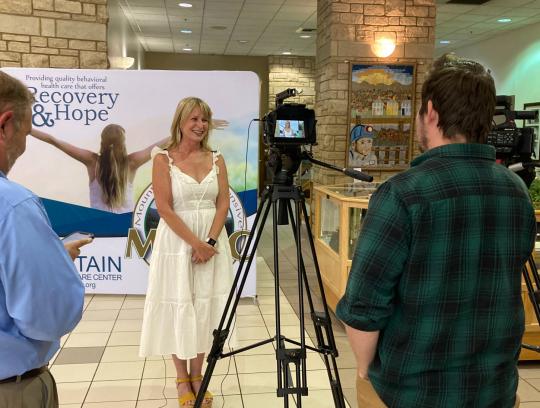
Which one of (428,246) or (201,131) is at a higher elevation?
(201,131)

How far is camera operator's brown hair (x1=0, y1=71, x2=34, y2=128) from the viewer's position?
109 cm

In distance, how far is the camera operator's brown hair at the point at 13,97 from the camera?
1.09 meters

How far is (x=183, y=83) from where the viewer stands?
12.9 ft

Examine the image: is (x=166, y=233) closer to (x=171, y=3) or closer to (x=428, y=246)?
(x=428, y=246)

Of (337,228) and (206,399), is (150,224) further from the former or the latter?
(206,399)

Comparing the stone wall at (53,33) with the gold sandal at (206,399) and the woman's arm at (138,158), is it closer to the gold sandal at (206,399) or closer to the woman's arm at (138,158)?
the woman's arm at (138,158)

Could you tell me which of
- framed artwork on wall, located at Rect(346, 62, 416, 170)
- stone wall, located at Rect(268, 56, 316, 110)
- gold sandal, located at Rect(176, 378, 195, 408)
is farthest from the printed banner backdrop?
stone wall, located at Rect(268, 56, 316, 110)

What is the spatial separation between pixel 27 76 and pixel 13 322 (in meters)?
3.29

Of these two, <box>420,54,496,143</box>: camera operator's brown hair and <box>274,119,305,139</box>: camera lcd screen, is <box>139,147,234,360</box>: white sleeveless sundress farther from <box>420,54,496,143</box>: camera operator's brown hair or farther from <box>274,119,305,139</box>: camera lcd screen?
<box>420,54,496,143</box>: camera operator's brown hair

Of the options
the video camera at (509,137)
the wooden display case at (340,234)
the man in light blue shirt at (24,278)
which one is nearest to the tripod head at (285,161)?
the video camera at (509,137)

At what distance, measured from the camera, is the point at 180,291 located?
2373 millimetres

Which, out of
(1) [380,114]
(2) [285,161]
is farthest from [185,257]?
(1) [380,114]

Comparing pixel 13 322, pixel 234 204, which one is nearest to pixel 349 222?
pixel 234 204

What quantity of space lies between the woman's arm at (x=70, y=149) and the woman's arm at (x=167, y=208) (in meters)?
1.86
